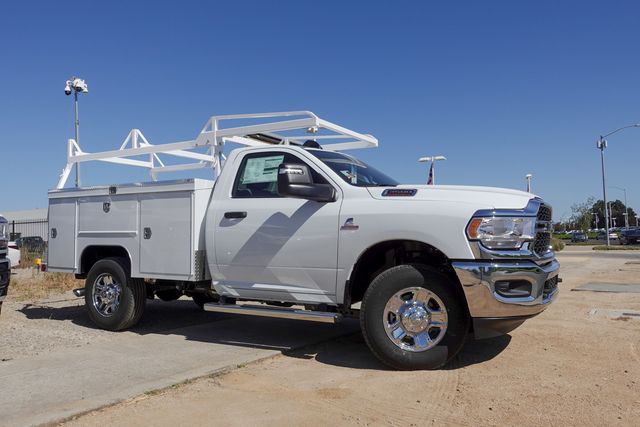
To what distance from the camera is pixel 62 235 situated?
7.64 metres

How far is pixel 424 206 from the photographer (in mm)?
5070

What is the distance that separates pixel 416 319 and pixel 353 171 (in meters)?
1.83

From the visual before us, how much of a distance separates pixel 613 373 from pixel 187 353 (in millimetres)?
4189

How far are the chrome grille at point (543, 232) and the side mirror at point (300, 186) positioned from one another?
196cm

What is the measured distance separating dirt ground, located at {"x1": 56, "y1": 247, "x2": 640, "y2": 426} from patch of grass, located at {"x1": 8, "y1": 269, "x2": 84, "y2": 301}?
699 cm

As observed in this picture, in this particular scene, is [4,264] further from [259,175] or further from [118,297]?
[259,175]

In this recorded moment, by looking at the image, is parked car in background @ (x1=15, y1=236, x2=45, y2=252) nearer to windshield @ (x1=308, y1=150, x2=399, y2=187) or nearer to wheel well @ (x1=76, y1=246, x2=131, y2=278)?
wheel well @ (x1=76, y1=246, x2=131, y2=278)

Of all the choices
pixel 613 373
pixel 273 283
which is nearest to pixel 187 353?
pixel 273 283

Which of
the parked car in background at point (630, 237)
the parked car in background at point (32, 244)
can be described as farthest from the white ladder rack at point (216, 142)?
the parked car in background at point (630, 237)

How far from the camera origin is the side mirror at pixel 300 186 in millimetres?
5398

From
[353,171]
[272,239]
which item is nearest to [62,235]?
[272,239]

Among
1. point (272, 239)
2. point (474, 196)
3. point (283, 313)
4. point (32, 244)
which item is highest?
point (474, 196)

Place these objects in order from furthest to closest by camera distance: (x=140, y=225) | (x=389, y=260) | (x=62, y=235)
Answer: (x=62, y=235), (x=140, y=225), (x=389, y=260)

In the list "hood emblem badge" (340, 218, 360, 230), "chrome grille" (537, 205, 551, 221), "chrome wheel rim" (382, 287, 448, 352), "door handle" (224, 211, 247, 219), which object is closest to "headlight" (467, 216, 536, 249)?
"chrome grille" (537, 205, 551, 221)
